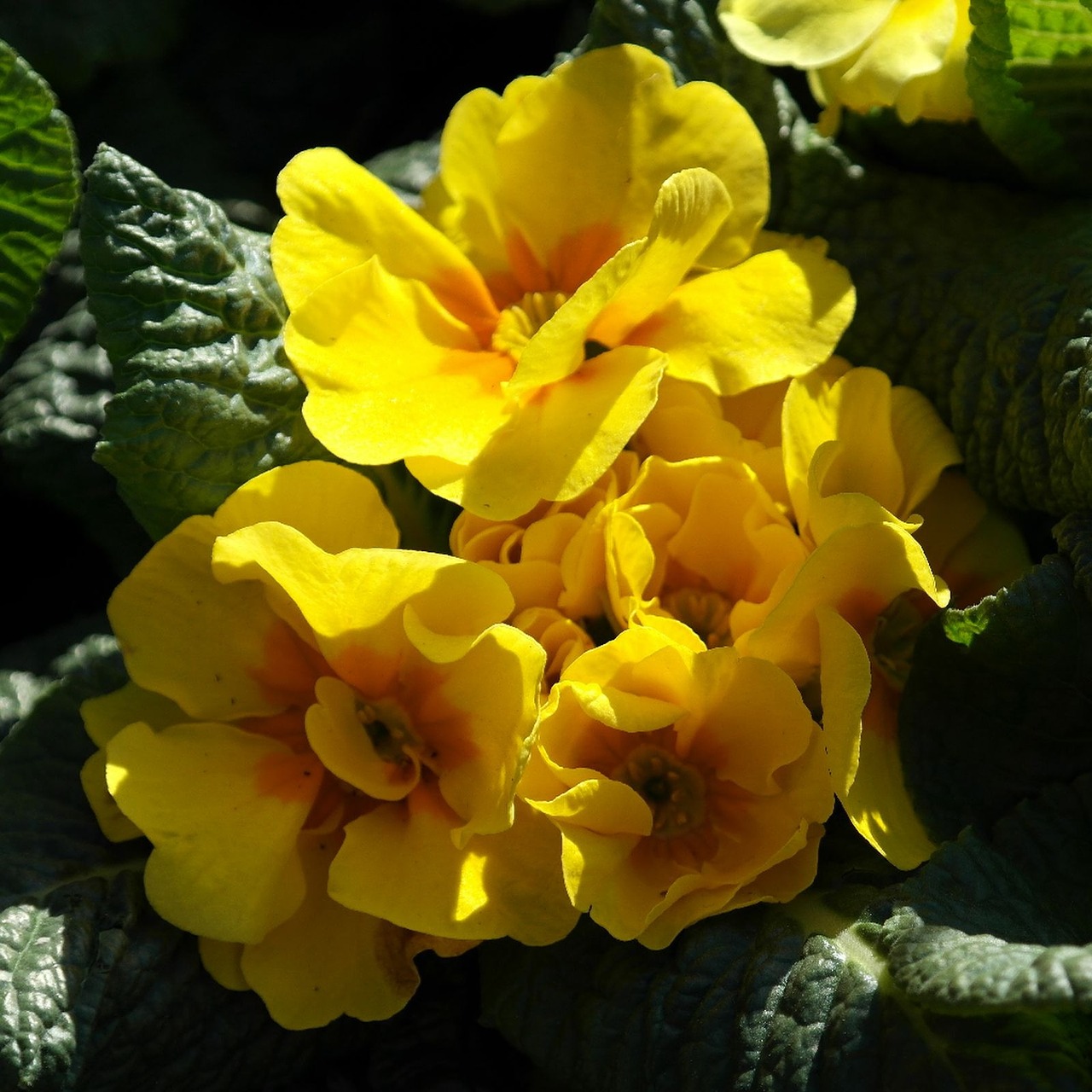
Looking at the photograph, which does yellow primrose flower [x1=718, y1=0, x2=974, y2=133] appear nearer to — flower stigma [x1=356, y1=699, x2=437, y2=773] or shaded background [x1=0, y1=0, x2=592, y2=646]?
shaded background [x1=0, y1=0, x2=592, y2=646]

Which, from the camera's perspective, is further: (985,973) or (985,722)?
(985,722)

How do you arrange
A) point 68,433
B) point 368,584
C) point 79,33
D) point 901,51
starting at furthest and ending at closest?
point 79,33
point 68,433
point 901,51
point 368,584

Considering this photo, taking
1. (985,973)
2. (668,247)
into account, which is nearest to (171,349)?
(668,247)

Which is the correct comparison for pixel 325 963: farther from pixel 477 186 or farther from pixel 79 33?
pixel 79 33

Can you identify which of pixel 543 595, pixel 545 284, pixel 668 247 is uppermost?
pixel 668 247

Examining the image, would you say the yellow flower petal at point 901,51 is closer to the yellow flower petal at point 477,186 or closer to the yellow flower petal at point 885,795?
the yellow flower petal at point 477,186

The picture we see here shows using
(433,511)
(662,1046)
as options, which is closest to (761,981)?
(662,1046)
